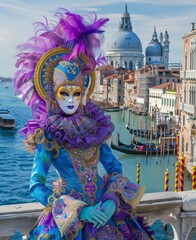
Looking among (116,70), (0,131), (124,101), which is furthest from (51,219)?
(116,70)

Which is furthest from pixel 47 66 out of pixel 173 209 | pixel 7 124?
pixel 7 124

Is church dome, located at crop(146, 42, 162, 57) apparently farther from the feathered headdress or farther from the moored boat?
the feathered headdress

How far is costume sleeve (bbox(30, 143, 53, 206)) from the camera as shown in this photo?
1.78 meters

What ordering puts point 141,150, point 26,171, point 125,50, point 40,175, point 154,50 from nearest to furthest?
1. point 40,175
2. point 26,171
3. point 141,150
4. point 154,50
5. point 125,50

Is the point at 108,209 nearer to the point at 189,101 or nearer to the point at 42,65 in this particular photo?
the point at 42,65

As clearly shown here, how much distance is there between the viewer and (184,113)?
1493 cm

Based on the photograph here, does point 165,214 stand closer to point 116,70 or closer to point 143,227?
point 143,227

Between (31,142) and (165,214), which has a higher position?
(31,142)

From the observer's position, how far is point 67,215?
5.58 feet

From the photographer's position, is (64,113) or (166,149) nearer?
(64,113)

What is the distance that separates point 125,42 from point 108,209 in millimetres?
58337

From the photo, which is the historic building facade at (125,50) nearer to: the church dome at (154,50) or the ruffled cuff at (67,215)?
the church dome at (154,50)

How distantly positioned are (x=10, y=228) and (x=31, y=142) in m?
0.38

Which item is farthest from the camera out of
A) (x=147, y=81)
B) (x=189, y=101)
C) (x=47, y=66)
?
(x=147, y=81)
